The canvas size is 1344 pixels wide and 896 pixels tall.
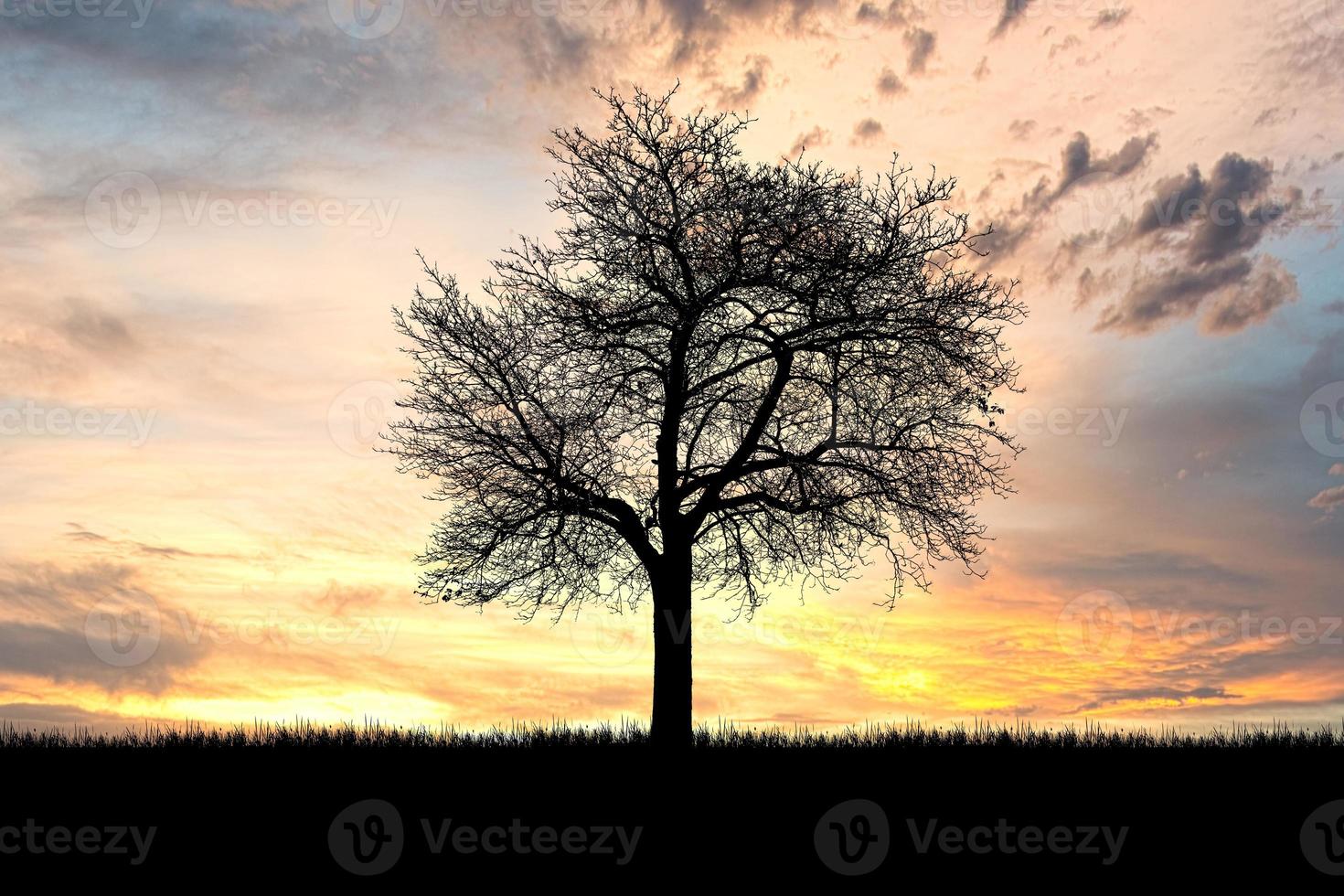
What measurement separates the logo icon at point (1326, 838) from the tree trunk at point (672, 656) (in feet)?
28.9

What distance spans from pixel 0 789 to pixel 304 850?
591 centimetres

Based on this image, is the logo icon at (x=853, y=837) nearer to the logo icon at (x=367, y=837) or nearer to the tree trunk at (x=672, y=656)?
the logo icon at (x=367, y=837)

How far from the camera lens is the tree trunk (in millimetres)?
18531

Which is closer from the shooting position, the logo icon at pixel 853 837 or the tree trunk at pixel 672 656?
the logo icon at pixel 853 837

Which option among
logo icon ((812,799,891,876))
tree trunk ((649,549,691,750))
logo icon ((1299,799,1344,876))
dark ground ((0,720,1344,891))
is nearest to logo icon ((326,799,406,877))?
dark ground ((0,720,1344,891))

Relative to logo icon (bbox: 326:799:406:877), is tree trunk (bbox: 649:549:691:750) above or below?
above

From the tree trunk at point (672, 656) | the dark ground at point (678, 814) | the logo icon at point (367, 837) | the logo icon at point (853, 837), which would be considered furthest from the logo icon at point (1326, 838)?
the logo icon at point (367, 837)

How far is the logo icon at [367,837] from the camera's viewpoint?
12102 millimetres

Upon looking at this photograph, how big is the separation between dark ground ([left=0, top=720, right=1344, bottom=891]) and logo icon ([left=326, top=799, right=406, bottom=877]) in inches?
1.4

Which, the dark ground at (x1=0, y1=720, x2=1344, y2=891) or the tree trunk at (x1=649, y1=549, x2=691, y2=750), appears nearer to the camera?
the dark ground at (x1=0, y1=720, x2=1344, y2=891)

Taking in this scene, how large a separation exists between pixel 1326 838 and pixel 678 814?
750 centimetres

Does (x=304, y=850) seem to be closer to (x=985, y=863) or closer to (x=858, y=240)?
(x=985, y=863)

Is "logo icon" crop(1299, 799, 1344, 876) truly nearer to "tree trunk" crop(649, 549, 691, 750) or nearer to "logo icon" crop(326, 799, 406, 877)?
"tree trunk" crop(649, 549, 691, 750)

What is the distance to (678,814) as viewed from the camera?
44.3ft
